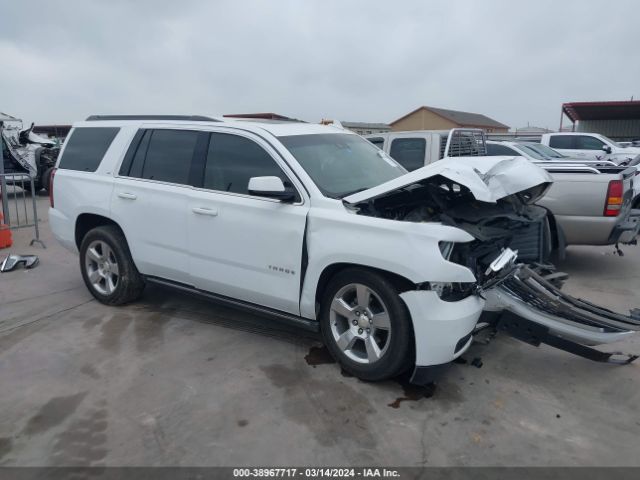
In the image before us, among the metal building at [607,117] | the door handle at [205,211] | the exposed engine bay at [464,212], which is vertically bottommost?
the door handle at [205,211]

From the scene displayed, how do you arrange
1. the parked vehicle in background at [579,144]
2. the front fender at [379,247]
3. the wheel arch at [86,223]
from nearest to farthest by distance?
the front fender at [379,247] → the wheel arch at [86,223] → the parked vehicle in background at [579,144]

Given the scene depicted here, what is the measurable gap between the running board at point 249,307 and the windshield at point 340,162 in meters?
1.00

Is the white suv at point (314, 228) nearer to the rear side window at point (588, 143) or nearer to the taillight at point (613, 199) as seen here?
the taillight at point (613, 199)

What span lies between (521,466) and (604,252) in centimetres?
641

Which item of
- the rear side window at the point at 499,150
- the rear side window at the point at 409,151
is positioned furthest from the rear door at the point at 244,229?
the rear side window at the point at 499,150

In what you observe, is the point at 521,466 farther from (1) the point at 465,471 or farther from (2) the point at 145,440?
(2) the point at 145,440

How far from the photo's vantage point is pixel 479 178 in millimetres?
3615

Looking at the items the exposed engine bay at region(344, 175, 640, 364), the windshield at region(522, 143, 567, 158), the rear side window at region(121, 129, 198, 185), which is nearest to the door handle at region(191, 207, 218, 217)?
the rear side window at region(121, 129, 198, 185)

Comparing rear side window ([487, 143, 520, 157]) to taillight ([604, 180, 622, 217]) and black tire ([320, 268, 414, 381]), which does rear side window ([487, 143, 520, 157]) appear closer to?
taillight ([604, 180, 622, 217])

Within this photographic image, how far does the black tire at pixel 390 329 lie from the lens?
11.5 feet

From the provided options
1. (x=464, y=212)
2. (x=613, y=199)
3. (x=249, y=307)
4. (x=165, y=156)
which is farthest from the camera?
(x=613, y=199)

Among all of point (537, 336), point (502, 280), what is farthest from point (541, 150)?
point (537, 336)

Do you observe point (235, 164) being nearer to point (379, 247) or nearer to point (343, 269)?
point (343, 269)

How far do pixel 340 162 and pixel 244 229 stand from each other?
1040 mm
